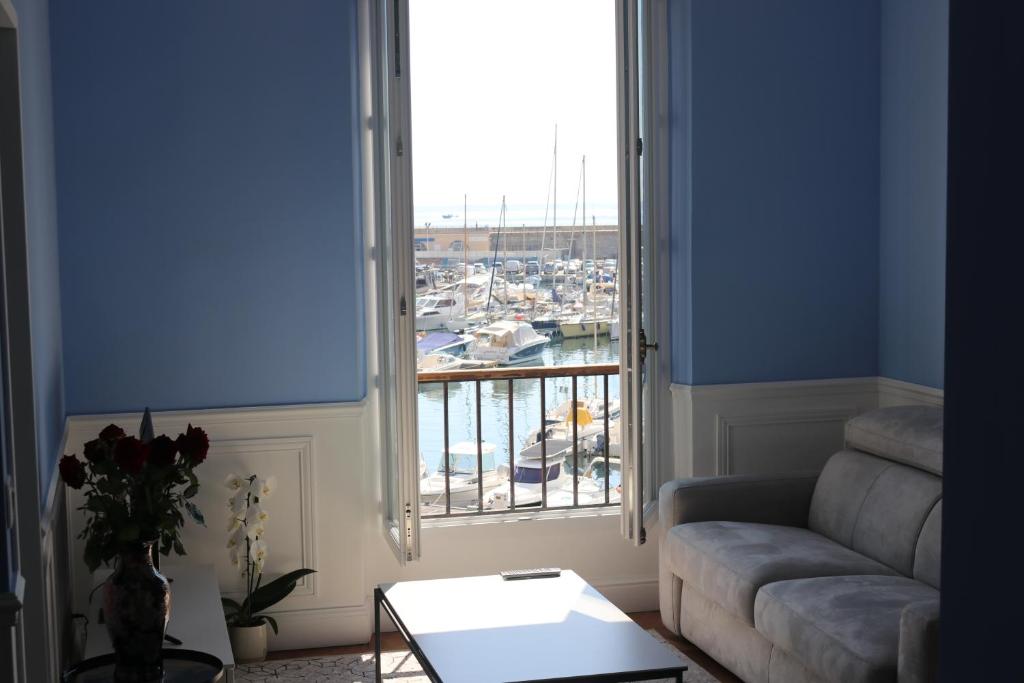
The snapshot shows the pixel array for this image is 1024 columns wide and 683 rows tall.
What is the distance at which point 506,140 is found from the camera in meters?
4.78

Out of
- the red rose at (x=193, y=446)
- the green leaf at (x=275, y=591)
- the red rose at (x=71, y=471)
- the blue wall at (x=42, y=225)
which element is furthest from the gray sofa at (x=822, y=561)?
the blue wall at (x=42, y=225)

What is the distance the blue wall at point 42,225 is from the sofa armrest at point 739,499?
2117mm

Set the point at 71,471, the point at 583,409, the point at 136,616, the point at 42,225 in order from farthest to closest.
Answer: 1. the point at 583,409
2. the point at 42,225
3. the point at 71,471
4. the point at 136,616

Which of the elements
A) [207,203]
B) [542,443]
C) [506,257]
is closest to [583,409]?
[542,443]

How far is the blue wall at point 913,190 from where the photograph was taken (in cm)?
412

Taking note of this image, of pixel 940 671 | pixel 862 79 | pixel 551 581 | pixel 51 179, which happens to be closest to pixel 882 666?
pixel 551 581

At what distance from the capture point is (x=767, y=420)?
449cm

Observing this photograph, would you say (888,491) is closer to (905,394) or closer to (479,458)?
(905,394)

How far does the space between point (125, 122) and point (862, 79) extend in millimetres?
2907

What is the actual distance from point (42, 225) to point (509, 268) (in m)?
2.38

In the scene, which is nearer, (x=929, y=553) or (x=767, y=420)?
(x=929, y=553)

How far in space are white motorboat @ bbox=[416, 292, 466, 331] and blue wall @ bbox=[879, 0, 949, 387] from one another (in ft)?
6.16

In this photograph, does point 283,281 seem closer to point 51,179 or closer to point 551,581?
point 51,179

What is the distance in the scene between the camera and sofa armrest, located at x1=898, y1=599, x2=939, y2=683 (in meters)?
2.57
